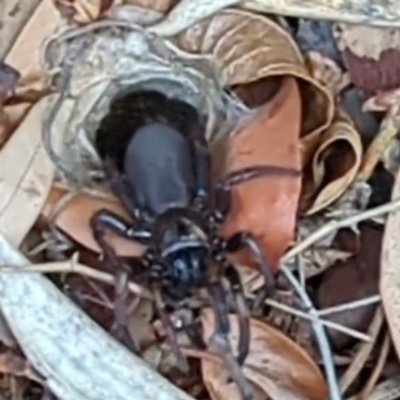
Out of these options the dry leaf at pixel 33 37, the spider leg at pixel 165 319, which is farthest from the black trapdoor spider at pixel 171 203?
the dry leaf at pixel 33 37

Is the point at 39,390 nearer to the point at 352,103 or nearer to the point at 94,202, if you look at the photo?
the point at 94,202

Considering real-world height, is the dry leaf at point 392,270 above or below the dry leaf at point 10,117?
below

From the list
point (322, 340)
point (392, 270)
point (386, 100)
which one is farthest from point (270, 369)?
point (386, 100)

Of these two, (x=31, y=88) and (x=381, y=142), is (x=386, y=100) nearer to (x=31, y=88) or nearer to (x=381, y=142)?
(x=381, y=142)

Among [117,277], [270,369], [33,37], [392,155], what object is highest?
[33,37]

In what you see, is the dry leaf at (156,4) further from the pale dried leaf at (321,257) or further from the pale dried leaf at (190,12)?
the pale dried leaf at (321,257)

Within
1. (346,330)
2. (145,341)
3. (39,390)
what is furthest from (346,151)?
(39,390)

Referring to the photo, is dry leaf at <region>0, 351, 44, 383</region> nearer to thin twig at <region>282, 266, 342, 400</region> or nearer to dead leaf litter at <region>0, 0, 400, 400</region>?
dead leaf litter at <region>0, 0, 400, 400</region>

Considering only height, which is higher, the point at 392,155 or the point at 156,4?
the point at 156,4
